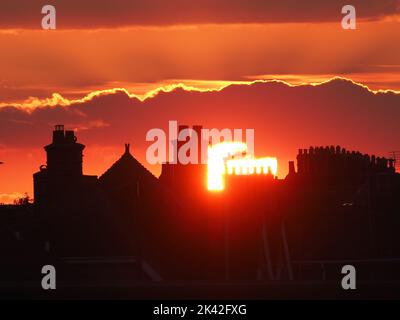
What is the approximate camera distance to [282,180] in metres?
70.6

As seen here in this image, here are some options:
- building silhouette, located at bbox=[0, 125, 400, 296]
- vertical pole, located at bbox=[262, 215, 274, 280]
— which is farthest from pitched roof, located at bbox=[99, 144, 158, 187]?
vertical pole, located at bbox=[262, 215, 274, 280]

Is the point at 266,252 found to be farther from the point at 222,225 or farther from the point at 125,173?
the point at 125,173

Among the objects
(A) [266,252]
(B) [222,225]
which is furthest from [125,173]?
(A) [266,252]

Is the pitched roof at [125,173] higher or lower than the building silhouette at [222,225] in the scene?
higher

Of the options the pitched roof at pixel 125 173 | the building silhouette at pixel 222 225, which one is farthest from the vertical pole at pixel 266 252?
the pitched roof at pixel 125 173

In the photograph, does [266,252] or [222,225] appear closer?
[266,252]

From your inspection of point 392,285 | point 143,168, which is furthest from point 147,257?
point 392,285

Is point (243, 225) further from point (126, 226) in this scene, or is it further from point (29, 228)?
point (29, 228)

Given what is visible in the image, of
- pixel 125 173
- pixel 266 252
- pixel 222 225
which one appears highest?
pixel 125 173

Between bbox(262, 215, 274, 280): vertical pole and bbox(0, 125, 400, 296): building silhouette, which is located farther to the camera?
bbox(0, 125, 400, 296): building silhouette

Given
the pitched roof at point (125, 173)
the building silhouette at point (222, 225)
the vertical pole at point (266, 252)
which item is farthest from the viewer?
the pitched roof at point (125, 173)

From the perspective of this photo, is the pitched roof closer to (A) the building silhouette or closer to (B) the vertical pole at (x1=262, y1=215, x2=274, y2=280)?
(A) the building silhouette

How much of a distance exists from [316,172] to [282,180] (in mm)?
1911

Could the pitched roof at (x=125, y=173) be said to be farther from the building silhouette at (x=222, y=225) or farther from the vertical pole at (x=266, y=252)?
the vertical pole at (x=266, y=252)
